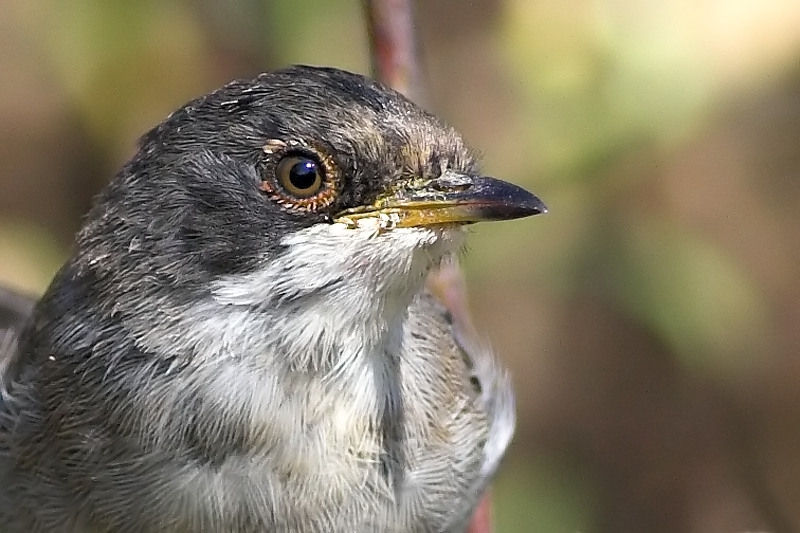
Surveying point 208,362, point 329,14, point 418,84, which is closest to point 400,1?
point 418,84

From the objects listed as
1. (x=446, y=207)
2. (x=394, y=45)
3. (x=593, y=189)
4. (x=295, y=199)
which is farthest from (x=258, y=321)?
(x=593, y=189)

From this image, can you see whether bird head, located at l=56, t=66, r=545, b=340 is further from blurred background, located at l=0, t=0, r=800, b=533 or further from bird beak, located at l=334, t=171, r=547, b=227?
blurred background, located at l=0, t=0, r=800, b=533

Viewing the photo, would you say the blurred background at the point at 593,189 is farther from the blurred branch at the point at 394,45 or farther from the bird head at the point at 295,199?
the bird head at the point at 295,199

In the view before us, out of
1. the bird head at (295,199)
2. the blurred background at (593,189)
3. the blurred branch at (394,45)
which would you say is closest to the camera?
the bird head at (295,199)

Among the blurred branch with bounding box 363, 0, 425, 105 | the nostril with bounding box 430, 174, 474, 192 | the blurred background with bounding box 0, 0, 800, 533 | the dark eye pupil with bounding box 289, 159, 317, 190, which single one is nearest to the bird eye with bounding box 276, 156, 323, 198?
the dark eye pupil with bounding box 289, 159, 317, 190

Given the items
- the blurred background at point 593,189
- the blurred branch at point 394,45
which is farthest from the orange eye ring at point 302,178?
the blurred background at point 593,189

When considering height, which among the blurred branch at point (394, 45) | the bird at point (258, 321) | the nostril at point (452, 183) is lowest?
the bird at point (258, 321)
